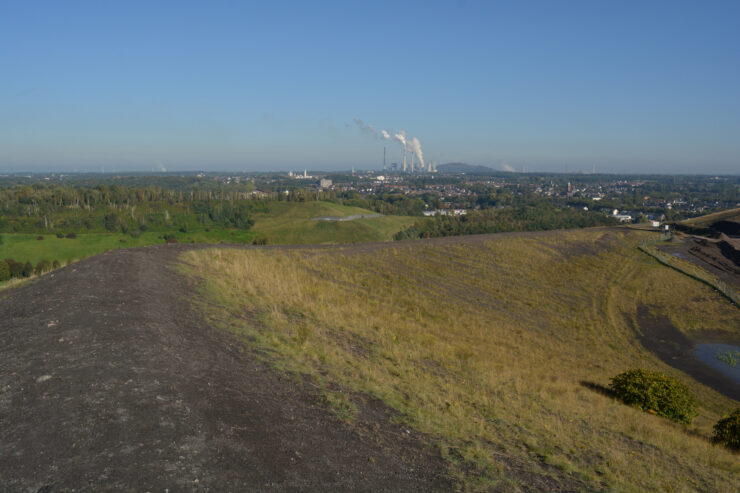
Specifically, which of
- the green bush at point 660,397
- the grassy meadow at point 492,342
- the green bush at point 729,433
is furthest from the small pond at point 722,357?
the green bush at point 729,433

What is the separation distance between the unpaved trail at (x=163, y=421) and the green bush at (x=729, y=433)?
10.7 metres

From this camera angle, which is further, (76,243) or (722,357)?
(76,243)

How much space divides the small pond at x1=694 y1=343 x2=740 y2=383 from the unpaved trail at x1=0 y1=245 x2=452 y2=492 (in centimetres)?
2328

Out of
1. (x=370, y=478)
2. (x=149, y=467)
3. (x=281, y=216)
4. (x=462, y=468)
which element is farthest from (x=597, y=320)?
(x=281, y=216)

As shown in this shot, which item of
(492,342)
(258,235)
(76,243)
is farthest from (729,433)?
(76,243)

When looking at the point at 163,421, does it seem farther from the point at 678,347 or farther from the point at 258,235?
the point at 258,235

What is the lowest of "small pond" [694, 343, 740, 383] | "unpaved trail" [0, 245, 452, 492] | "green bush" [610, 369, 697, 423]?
"small pond" [694, 343, 740, 383]

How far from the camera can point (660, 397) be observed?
1520 cm

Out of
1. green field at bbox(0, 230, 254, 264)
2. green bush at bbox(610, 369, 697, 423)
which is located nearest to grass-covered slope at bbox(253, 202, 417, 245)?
green field at bbox(0, 230, 254, 264)

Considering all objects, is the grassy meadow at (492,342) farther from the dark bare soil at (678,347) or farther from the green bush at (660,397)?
the dark bare soil at (678,347)

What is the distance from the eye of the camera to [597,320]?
97.0ft

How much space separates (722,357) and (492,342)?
48.8 ft

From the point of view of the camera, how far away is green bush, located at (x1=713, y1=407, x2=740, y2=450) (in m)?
12.5

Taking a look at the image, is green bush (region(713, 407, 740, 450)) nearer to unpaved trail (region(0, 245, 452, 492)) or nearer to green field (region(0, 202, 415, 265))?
unpaved trail (region(0, 245, 452, 492))
